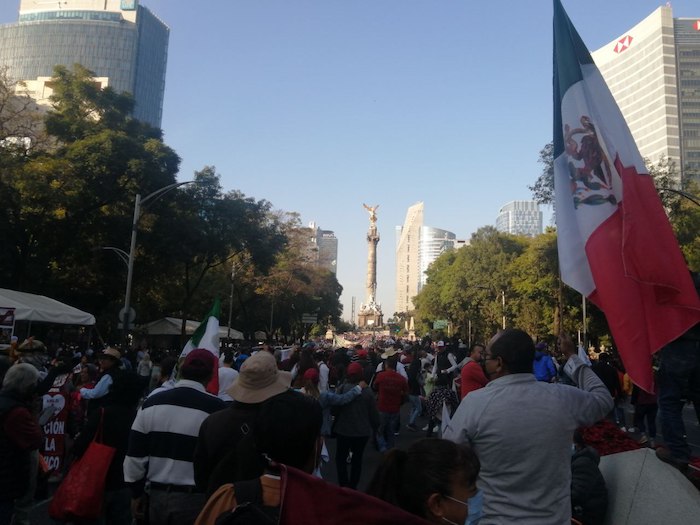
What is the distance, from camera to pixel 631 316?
3.69 m

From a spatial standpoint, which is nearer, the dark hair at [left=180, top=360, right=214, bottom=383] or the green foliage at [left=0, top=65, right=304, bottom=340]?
the dark hair at [left=180, top=360, right=214, bottom=383]

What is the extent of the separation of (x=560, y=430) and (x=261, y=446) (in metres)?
1.56

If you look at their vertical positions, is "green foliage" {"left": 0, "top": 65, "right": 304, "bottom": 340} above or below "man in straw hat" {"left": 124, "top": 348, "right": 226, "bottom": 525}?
above

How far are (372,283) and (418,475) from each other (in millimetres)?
124812

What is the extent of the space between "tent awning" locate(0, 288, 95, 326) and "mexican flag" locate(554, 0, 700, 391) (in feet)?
48.9

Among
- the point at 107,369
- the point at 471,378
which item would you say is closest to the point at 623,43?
the point at 471,378

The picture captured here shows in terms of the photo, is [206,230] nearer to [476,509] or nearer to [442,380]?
[442,380]

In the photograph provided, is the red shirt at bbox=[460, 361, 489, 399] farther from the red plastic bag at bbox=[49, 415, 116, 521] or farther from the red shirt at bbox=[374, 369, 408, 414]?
the red plastic bag at bbox=[49, 415, 116, 521]

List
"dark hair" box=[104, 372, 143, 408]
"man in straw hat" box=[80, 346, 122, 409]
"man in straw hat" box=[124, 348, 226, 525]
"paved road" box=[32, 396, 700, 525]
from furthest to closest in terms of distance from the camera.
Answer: "paved road" box=[32, 396, 700, 525] < "man in straw hat" box=[80, 346, 122, 409] < "dark hair" box=[104, 372, 143, 408] < "man in straw hat" box=[124, 348, 226, 525]

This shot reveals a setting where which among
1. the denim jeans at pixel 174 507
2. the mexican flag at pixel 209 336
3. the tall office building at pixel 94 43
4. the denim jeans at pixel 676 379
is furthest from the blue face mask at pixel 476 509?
the tall office building at pixel 94 43

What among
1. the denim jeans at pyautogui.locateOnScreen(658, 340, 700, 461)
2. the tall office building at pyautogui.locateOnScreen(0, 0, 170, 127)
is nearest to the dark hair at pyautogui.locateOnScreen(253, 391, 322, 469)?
the denim jeans at pyautogui.locateOnScreen(658, 340, 700, 461)

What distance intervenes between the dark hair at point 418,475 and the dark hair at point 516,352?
1.17 meters

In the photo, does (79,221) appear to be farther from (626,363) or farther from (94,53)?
(94,53)

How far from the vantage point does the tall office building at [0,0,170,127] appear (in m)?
124
